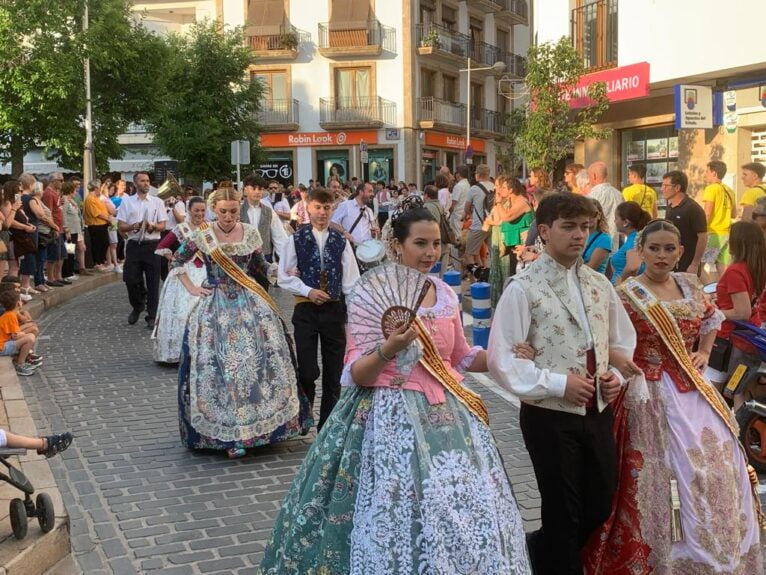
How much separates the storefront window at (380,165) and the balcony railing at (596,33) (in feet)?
75.8

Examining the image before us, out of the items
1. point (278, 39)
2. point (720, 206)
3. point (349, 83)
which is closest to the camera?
point (720, 206)

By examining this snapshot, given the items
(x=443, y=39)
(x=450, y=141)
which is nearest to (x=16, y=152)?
(x=443, y=39)

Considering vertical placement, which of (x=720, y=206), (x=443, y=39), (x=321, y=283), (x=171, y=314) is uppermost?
(x=443, y=39)

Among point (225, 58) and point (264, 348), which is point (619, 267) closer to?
point (264, 348)

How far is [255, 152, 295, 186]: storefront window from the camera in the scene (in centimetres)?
4231

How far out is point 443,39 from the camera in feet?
140

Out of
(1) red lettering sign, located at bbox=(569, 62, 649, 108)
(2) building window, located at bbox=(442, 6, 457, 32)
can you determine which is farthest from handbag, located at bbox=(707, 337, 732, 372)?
(2) building window, located at bbox=(442, 6, 457, 32)

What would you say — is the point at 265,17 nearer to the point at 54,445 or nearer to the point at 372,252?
the point at 54,445

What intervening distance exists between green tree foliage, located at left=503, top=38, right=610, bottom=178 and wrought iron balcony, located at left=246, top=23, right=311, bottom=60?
24234mm

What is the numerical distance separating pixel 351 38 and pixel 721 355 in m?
37.2

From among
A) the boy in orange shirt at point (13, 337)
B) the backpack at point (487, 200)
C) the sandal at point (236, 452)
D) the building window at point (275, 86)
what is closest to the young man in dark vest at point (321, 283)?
the sandal at point (236, 452)

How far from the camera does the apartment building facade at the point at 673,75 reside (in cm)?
1476

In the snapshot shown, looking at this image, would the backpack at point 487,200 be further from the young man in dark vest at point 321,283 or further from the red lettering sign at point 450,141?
the red lettering sign at point 450,141

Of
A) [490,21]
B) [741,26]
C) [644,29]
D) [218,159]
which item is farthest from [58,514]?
[490,21]
